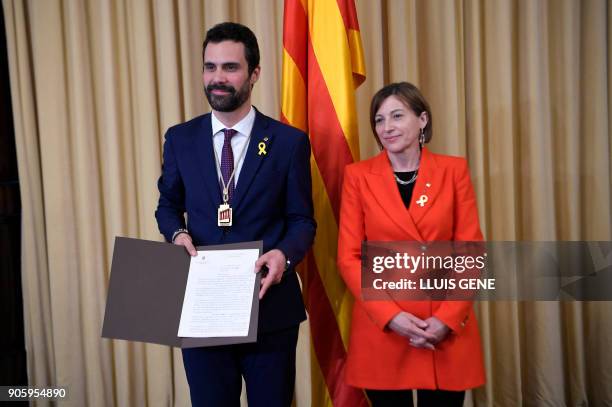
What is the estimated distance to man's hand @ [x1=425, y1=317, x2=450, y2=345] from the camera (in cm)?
202

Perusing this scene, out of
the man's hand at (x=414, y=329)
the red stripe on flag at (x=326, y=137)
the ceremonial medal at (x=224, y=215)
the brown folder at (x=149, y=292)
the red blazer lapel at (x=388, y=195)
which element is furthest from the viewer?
the red stripe on flag at (x=326, y=137)

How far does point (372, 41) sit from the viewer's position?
128 inches

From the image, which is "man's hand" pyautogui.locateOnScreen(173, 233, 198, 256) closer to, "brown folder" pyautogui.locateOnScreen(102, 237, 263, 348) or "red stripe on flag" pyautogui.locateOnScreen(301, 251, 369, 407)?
"brown folder" pyautogui.locateOnScreen(102, 237, 263, 348)

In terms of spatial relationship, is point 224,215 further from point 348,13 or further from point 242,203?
point 348,13

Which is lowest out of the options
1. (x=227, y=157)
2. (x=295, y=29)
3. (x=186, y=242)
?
(x=186, y=242)

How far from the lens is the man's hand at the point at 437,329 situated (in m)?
2.02

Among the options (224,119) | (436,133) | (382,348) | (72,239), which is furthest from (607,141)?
(72,239)

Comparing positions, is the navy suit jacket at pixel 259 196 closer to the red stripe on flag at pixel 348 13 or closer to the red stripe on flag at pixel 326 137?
the red stripe on flag at pixel 326 137

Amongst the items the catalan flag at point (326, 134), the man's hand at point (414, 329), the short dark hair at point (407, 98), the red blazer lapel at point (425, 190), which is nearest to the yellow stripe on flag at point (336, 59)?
the catalan flag at point (326, 134)

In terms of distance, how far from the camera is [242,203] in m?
1.89

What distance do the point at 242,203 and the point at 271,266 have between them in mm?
242

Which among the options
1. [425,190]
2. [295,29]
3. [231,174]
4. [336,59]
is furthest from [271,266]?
[295,29]

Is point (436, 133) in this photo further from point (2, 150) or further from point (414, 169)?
point (2, 150)

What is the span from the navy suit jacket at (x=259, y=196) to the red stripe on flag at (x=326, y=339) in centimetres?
59
